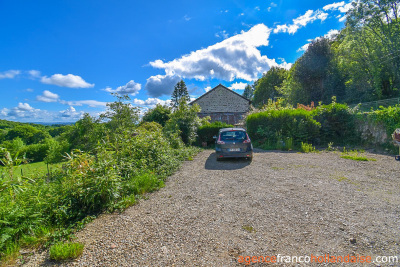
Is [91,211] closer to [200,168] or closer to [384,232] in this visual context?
[200,168]

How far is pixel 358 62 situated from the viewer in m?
22.2

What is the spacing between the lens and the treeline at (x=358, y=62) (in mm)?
19750

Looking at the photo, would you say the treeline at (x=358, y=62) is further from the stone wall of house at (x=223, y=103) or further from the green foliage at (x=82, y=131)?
the green foliage at (x=82, y=131)

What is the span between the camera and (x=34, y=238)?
8.35 ft

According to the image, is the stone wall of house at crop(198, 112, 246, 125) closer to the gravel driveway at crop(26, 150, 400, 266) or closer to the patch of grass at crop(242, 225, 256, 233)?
the gravel driveway at crop(26, 150, 400, 266)

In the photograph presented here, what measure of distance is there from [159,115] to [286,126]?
14.4m

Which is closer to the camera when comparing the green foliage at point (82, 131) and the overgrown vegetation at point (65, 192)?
the overgrown vegetation at point (65, 192)

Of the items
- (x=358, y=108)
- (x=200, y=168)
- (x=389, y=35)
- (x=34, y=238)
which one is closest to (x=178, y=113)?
(x=200, y=168)

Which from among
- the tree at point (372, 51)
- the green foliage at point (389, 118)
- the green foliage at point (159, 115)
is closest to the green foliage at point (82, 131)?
the green foliage at point (159, 115)

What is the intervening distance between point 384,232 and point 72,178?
5.44 meters

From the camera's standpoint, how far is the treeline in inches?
778

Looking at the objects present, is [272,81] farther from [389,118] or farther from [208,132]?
[389,118]

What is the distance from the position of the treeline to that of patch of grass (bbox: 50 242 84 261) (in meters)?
21.3

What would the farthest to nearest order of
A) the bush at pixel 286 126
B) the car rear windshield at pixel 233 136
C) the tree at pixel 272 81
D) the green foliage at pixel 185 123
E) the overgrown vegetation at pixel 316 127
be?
the tree at pixel 272 81
the green foliage at pixel 185 123
the bush at pixel 286 126
the overgrown vegetation at pixel 316 127
the car rear windshield at pixel 233 136
